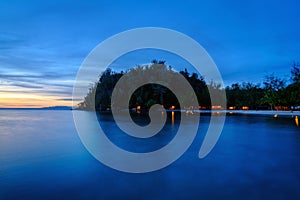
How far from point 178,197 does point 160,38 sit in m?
12.2

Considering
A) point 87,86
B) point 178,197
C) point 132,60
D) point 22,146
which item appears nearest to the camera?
point 178,197

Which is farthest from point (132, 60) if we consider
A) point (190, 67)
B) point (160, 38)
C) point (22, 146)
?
point (22, 146)

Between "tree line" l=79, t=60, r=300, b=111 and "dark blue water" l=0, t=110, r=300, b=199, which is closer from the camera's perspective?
"dark blue water" l=0, t=110, r=300, b=199

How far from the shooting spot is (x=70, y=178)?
17.4 ft

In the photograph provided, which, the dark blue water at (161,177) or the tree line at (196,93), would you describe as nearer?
the dark blue water at (161,177)

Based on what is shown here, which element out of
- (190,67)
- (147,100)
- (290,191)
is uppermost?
(190,67)

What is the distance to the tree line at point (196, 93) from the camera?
33.9 meters

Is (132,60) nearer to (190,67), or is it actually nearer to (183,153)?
(190,67)

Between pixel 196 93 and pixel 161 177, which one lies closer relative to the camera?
pixel 161 177

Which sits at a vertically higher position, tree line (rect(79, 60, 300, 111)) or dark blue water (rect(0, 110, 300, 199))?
tree line (rect(79, 60, 300, 111))

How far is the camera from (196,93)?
4709 cm

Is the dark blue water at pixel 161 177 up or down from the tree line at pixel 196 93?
down

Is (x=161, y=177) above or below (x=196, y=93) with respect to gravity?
below

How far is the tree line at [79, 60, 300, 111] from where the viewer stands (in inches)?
1334
